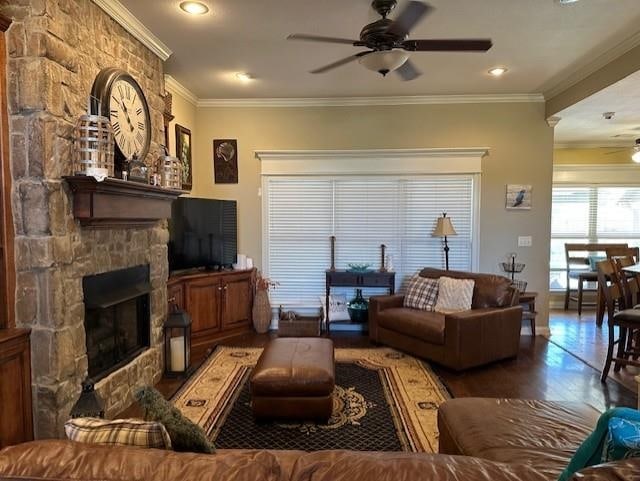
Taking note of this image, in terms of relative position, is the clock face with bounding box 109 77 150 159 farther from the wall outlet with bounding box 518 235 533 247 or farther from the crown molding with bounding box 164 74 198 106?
the wall outlet with bounding box 518 235 533 247

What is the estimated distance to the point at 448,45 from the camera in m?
2.80

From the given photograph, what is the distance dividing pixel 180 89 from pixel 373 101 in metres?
2.27

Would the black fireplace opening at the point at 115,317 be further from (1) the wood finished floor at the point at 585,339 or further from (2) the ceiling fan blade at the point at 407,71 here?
(1) the wood finished floor at the point at 585,339

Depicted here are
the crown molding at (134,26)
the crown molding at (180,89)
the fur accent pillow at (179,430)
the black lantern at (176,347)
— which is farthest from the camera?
the crown molding at (180,89)

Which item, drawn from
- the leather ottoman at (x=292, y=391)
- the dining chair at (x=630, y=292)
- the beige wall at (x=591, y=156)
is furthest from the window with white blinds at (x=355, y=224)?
the beige wall at (x=591, y=156)

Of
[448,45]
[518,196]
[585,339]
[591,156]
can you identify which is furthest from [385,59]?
[591,156]

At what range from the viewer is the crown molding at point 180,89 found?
452 cm

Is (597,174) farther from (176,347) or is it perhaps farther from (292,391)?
(176,347)

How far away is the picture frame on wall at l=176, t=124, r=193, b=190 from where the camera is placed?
4.86 m

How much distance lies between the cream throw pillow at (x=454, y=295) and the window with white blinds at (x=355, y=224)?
0.85 metres

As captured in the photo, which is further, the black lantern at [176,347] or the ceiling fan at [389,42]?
the black lantern at [176,347]

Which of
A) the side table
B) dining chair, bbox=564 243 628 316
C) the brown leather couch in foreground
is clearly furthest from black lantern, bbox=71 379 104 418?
dining chair, bbox=564 243 628 316

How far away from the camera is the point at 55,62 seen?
241cm

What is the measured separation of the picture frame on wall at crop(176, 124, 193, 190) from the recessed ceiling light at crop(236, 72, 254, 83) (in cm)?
92
